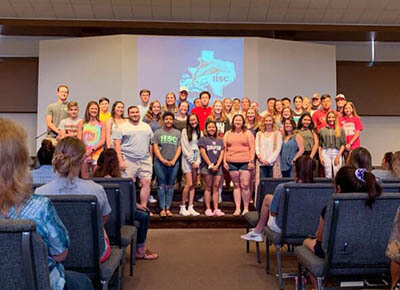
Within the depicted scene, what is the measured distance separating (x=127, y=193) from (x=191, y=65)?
5.74 m

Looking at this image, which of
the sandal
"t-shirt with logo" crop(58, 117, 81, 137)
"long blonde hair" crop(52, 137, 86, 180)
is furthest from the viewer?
"t-shirt with logo" crop(58, 117, 81, 137)

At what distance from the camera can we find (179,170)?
5.50m

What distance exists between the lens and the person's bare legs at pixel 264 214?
3.39m

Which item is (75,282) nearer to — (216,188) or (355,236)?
(355,236)

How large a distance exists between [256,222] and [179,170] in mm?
2069

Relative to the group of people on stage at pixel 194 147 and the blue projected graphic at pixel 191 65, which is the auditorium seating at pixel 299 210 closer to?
the group of people on stage at pixel 194 147

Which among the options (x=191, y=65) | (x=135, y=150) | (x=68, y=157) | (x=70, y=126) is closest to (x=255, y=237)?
(x=68, y=157)

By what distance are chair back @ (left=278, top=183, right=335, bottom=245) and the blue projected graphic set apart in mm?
5768

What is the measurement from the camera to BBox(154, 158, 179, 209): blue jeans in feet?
16.4

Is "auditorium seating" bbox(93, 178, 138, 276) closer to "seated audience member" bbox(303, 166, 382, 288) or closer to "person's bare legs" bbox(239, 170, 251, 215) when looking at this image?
"seated audience member" bbox(303, 166, 382, 288)

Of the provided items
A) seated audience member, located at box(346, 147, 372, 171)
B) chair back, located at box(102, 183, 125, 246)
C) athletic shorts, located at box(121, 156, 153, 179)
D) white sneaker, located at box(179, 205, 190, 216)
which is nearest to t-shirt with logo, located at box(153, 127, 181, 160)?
athletic shorts, located at box(121, 156, 153, 179)

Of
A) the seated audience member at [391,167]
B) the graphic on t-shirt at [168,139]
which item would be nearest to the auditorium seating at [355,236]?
the seated audience member at [391,167]

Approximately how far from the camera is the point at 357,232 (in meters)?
2.13

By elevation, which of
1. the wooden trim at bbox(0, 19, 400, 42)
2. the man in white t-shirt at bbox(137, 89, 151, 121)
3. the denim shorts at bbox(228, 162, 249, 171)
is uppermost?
the wooden trim at bbox(0, 19, 400, 42)
